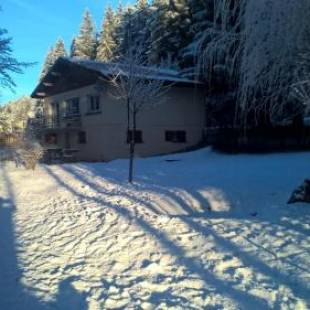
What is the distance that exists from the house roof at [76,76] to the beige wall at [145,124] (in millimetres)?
722

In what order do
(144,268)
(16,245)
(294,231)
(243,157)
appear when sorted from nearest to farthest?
(144,268) < (294,231) < (16,245) < (243,157)

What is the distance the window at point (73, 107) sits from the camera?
26.7 m

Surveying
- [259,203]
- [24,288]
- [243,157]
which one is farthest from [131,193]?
[243,157]

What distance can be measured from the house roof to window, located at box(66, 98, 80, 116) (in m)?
0.85

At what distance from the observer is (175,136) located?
25328 mm

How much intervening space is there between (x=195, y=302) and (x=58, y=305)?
1.35 m

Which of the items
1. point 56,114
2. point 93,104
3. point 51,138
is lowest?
point 51,138

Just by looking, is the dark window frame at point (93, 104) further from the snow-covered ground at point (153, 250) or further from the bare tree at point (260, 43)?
the bare tree at point (260, 43)

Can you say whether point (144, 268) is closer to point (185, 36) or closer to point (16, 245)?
point (16, 245)

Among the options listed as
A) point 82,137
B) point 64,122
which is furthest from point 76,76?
point 82,137

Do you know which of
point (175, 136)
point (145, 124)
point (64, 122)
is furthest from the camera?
point (64, 122)

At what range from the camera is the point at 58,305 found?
4004 millimetres

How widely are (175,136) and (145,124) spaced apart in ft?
7.56

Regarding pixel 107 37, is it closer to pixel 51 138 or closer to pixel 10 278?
pixel 51 138
